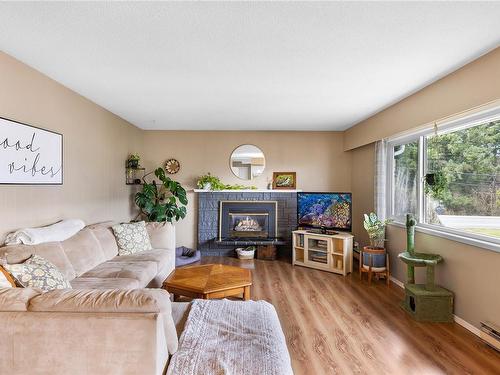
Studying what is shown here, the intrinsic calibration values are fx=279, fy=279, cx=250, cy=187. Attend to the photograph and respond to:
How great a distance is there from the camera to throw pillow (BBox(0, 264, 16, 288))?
1.66 m

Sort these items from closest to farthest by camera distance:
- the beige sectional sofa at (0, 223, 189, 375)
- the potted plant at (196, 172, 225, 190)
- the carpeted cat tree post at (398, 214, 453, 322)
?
the beige sectional sofa at (0, 223, 189, 375)
the carpeted cat tree post at (398, 214, 453, 322)
the potted plant at (196, 172, 225, 190)

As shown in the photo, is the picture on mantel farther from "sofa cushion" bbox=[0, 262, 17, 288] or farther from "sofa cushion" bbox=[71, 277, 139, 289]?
"sofa cushion" bbox=[71, 277, 139, 289]

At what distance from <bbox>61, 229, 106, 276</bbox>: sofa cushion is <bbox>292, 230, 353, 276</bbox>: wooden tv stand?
2.92 m

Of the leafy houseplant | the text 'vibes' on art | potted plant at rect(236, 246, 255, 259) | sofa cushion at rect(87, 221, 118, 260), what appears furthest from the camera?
potted plant at rect(236, 246, 255, 259)

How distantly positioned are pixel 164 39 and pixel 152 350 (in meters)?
1.96

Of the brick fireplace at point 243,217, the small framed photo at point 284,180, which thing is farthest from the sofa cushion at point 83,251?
the small framed photo at point 284,180

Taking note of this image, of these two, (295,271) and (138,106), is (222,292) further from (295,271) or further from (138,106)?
(138,106)

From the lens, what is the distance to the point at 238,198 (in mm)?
5219

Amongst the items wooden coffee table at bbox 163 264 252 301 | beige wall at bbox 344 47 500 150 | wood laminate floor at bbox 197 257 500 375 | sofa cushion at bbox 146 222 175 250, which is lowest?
wood laminate floor at bbox 197 257 500 375

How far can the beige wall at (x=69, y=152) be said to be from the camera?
2385 millimetres

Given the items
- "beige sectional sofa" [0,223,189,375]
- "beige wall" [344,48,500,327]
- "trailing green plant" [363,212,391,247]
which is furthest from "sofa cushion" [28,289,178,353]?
"trailing green plant" [363,212,391,247]

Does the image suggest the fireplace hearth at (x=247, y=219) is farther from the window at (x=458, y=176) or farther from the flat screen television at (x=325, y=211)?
the window at (x=458, y=176)

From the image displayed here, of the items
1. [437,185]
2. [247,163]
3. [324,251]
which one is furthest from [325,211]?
[437,185]

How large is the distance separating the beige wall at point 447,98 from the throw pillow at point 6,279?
365 centimetres
